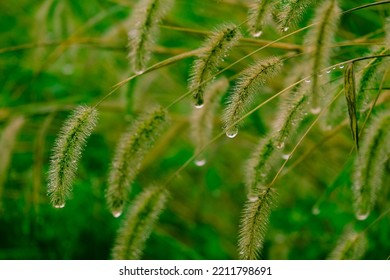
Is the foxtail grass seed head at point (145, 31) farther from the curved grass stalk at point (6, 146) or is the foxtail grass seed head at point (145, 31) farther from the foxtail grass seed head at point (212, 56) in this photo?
the curved grass stalk at point (6, 146)

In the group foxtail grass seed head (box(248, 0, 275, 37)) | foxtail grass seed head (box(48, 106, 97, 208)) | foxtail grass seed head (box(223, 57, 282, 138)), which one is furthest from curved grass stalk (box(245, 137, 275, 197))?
foxtail grass seed head (box(48, 106, 97, 208))

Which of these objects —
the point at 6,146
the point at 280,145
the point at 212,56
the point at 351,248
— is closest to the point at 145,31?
the point at 212,56

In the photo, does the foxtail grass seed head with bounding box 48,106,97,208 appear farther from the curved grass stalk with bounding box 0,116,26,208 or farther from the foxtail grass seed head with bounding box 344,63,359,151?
the curved grass stalk with bounding box 0,116,26,208

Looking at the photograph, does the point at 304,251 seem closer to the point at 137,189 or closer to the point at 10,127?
the point at 137,189

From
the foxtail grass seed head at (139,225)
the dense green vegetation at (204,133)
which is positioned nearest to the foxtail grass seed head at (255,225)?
the dense green vegetation at (204,133)
